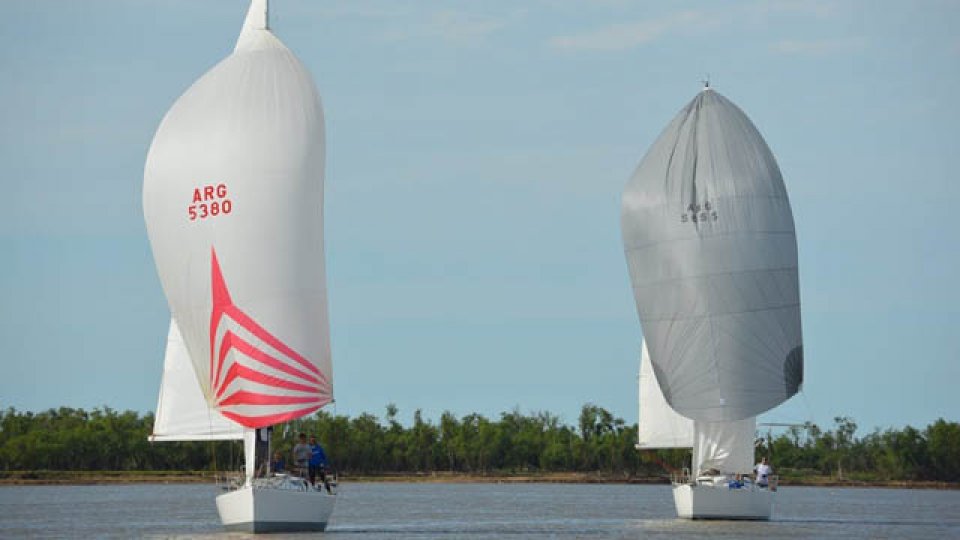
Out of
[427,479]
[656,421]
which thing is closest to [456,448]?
[427,479]

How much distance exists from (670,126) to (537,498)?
25815 millimetres

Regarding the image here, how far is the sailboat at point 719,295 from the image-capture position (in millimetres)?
46031

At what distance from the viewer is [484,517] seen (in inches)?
2032

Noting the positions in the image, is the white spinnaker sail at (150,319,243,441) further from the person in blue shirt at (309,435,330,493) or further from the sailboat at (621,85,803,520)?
the sailboat at (621,85,803,520)

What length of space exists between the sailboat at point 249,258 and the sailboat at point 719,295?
36.5 feet

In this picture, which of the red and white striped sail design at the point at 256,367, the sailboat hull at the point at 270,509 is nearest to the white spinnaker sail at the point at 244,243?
the red and white striped sail design at the point at 256,367

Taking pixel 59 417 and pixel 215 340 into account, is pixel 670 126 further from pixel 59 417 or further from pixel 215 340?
pixel 59 417

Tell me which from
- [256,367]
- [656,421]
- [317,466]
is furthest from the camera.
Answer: [656,421]

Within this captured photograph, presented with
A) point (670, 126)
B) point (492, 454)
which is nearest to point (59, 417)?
point (492, 454)

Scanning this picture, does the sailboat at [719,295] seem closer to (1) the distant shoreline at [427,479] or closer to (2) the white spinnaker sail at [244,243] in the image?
(2) the white spinnaker sail at [244,243]

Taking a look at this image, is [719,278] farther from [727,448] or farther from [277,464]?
[277,464]

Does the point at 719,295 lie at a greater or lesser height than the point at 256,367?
greater

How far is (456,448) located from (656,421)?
62.0 m

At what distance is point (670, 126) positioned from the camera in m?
48.8
